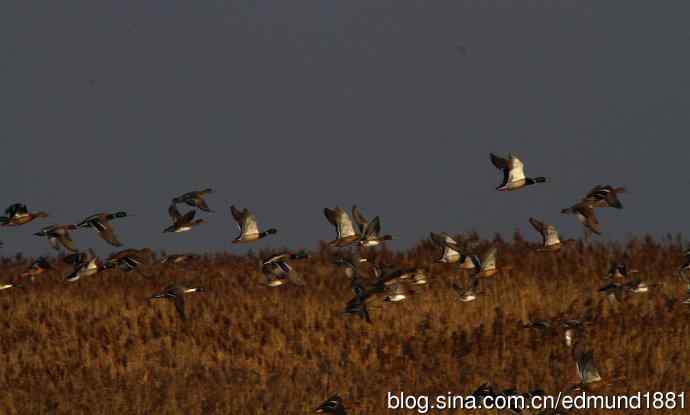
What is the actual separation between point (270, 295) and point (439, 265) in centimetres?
311

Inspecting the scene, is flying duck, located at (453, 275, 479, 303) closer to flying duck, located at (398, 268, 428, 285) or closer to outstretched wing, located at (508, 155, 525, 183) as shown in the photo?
flying duck, located at (398, 268, 428, 285)

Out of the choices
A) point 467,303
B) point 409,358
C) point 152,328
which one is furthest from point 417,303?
point 152,328

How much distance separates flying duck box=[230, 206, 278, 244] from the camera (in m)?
15.2

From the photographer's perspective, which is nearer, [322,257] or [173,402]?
[173,402]

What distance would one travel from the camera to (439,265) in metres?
21.2

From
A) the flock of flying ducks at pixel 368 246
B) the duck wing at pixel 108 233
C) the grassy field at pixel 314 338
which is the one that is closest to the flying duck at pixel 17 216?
the flock of flying ducks at pixel 368 246

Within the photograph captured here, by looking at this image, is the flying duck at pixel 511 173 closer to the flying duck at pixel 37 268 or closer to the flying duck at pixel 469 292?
the flying duck at pixel 469 292

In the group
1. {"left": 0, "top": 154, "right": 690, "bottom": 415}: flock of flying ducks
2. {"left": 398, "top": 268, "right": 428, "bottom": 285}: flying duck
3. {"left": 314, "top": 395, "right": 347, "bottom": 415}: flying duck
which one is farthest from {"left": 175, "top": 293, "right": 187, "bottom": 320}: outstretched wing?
{"left": 314, "top": 395, "right": 347, "bottom": 415}: flying duck

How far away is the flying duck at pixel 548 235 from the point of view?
54.9ft

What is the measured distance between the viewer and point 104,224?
1428 cm

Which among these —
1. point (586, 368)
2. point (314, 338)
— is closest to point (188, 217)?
point (314, 338)

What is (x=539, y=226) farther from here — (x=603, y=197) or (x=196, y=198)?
(x=196, y=198)

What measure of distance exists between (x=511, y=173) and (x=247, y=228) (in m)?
3.31

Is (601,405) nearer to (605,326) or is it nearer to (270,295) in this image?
(605,326)
